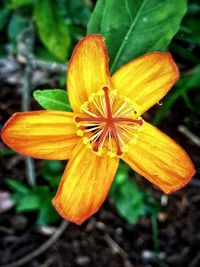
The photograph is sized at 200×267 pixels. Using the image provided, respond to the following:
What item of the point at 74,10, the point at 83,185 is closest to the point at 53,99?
the point at 83,185

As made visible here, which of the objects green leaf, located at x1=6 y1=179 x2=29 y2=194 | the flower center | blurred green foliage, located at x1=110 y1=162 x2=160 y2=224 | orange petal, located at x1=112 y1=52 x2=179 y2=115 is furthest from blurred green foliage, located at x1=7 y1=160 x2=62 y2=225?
orange petal, located at x1=112 y1=52 x2=179 y2=115

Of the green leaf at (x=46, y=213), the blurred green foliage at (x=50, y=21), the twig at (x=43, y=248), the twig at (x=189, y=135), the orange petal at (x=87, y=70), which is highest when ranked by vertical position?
the orange petal at (x=87, y=70)

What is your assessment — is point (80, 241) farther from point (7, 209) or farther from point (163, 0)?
point (163, 0)

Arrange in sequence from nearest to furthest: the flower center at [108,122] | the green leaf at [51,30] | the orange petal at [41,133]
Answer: the orange petal at [41,133]
the flower center at [108,122]
the green leaf at [51,30]

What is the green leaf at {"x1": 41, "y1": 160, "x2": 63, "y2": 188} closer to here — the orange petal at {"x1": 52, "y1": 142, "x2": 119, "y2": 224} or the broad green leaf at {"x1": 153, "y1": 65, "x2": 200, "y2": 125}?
the broad green leaf at {"x1": 153, "y1": 65, "x2": 200, "y2": 125}

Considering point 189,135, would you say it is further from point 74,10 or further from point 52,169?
point 74,10

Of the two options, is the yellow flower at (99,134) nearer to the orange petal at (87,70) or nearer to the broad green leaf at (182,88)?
the orange petal at (87,70)

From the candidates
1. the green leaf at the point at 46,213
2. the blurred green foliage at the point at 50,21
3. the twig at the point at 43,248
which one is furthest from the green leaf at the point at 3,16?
the twig at the point at 43,248

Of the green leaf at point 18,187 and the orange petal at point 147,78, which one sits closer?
the orange petal at point 147,78
